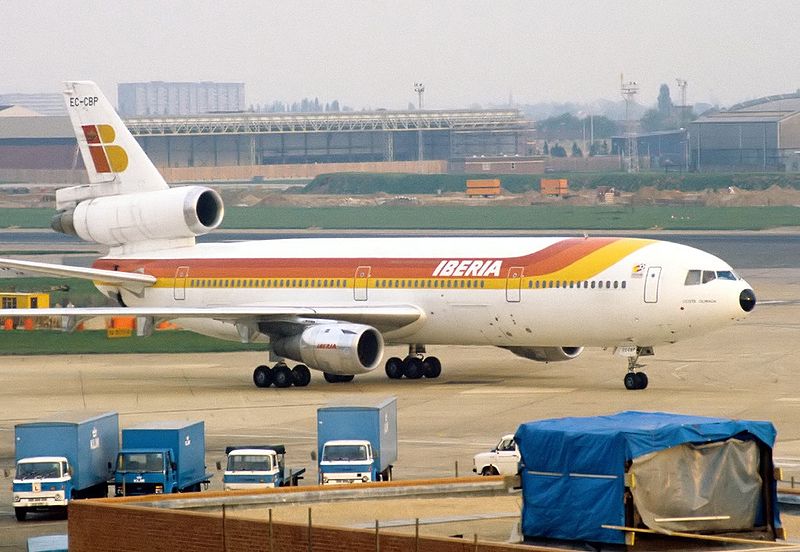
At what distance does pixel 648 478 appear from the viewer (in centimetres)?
2197

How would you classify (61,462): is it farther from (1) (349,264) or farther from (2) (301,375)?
(1) (349,264)

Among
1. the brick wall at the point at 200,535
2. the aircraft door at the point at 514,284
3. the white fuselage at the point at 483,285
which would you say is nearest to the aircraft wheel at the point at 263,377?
the white fuselage at the point at 483,285

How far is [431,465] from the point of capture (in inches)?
1399

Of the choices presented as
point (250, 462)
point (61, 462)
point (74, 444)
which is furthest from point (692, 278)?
point (61, 462)

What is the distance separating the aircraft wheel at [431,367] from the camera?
5162 cm

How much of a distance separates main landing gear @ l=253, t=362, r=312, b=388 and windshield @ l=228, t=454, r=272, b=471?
17.8m

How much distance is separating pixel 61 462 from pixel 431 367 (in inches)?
845

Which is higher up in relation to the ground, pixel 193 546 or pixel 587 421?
pixel 587 421

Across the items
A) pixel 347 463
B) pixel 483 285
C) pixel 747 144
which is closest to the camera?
pixel 347 463

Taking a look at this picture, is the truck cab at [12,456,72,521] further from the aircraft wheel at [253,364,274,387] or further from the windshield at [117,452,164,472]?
the aircraft wheel at [253,364,274,387]

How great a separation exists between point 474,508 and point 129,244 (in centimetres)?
3158

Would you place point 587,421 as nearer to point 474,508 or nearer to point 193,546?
point 474,508

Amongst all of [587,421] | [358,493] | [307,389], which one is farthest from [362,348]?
[587,421]

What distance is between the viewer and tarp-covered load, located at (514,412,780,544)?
2188cm
